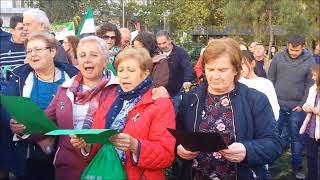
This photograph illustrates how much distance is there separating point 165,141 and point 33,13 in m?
2.34

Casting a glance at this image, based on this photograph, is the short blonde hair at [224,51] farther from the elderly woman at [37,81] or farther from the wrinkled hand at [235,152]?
the elderly woman at [37,81]

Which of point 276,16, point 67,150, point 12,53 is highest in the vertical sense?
point 276,16

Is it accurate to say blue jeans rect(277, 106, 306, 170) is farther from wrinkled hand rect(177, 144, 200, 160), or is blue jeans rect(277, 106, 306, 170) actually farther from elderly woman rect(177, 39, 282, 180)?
wrinkled hand rect(177, 144, 200, 160)

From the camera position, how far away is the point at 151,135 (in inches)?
112

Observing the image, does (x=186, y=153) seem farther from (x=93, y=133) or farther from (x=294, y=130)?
(x=294, y=130)

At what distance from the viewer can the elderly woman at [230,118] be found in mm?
2707

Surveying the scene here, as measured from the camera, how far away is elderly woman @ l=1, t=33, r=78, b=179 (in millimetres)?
3479

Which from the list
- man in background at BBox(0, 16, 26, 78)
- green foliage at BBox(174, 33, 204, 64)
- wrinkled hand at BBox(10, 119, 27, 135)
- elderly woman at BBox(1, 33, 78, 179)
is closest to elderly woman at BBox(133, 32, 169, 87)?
man in background at BBox(0, 16, 26, 78)

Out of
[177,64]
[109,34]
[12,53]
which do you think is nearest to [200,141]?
[12,53]

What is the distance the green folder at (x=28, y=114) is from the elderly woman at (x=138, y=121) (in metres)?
0.22

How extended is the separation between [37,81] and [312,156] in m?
3.40

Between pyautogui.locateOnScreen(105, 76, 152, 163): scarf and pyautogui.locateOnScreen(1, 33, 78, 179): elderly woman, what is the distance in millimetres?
715

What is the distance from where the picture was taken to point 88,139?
2.57 m

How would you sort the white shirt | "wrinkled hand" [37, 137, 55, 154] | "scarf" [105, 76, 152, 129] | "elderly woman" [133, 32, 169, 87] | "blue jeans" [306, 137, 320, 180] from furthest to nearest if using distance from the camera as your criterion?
"elderly woman" [133, 32, 169, 87] → "blue jeans" [306, 137, 320, 180] → the white shirt → "wrinkled hand" [37, 137, 55, 154] → "scarf" [105, 76, 152, 129]
